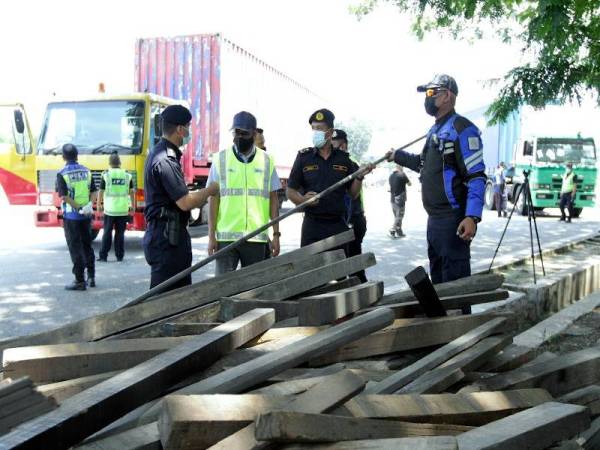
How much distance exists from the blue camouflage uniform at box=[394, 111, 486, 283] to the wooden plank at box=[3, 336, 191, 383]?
2464mm

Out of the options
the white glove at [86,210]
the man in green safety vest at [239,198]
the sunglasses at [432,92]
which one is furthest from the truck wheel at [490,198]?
the sunglasses at [432,92]

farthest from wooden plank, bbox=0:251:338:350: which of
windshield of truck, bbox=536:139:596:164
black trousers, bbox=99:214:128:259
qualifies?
windshield of truck, bbox=536:139:596:164

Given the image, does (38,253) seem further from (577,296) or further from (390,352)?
(390,352)

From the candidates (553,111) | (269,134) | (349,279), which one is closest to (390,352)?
(349,279)

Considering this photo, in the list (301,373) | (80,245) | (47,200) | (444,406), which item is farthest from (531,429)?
(47,200)

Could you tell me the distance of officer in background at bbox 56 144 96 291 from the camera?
826 centimetres

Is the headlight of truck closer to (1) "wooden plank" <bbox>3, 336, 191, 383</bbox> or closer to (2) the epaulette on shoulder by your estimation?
(2) the epaulette on shoulder

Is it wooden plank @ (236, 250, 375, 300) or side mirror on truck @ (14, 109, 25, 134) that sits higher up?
side mirror on truck @ (14, 109, 25, 134)

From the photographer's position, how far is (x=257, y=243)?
5176mm

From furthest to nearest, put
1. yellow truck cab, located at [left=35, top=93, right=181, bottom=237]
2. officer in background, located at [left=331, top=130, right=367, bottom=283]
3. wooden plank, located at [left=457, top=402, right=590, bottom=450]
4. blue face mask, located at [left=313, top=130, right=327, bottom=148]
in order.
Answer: yellow truck cab, located at [left=35, top=93, right=181, bottom=237] → officer in background, located at [left=331, top=130, right=367, bottom=283] → blue face mask, located at [left=313, top=130, right=327, bottom=148] → wooden plank, located at [left=457, top=402, right=590, bottom=450]

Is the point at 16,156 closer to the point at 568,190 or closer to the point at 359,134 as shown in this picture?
the point at 568,190

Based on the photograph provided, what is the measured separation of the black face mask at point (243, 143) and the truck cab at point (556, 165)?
18.4 meters

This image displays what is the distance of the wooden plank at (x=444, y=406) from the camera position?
6.91ft

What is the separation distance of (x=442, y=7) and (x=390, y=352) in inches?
285
